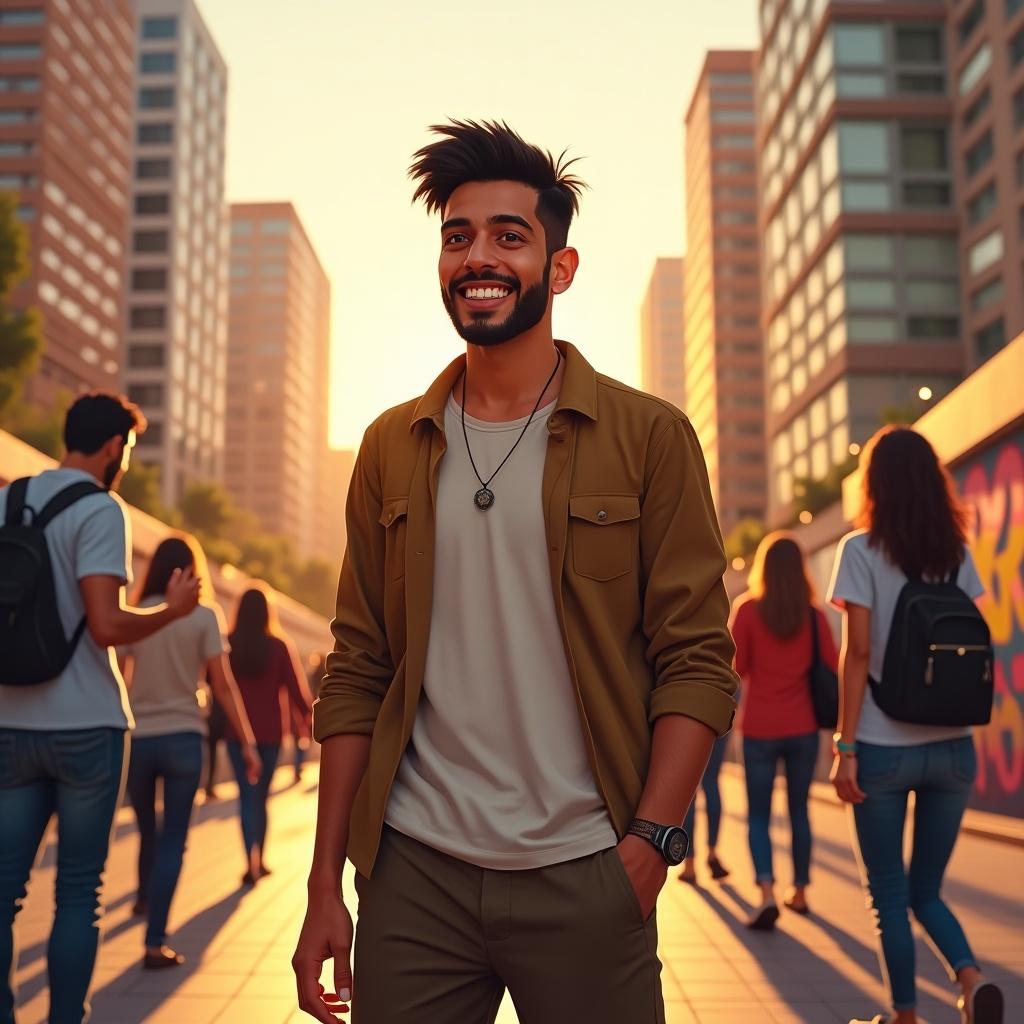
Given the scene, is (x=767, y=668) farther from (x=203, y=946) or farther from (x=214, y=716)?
(x=214, y=716)

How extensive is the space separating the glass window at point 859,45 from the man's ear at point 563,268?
5865cm

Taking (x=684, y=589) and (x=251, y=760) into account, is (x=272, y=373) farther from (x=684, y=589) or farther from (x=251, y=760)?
(x=684, y=589)

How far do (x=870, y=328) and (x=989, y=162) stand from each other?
858 cm

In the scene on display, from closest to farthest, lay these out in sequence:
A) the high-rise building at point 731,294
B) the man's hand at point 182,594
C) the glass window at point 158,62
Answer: the man's hand at point 182,594
the high-rise building at point 731,294
the glass window at point 158,62

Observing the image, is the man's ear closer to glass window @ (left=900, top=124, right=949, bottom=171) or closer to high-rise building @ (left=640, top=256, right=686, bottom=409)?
glass window @ (left=900, top=124, right=949, bottom=171)

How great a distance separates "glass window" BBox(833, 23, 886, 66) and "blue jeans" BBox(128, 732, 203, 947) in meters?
56.4

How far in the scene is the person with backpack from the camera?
4.11 meters

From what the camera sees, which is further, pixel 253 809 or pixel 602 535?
pixel 253 809

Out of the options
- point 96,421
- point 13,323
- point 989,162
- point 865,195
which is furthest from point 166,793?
point 989,162

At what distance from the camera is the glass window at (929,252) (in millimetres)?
54969

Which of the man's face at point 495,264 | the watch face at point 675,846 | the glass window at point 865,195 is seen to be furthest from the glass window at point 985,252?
the watch face at point 675,846

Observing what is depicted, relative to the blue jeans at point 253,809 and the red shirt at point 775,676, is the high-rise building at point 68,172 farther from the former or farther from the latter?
the red shirt at point 775,676

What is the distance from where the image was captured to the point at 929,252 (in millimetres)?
55438

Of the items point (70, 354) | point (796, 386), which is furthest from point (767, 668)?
point (70, 354)
